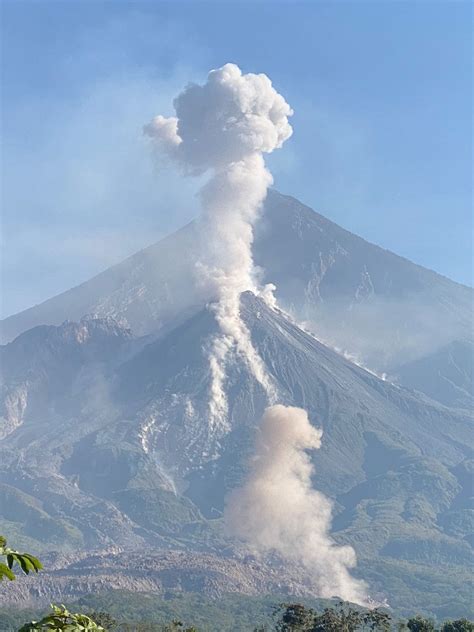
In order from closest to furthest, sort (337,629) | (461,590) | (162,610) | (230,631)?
(337,629), (230,631), (162,610), (461,590)

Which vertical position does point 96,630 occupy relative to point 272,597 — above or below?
below

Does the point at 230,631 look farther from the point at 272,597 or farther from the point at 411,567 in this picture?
the point at 411,567

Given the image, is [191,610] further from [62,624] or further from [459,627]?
[62,624]

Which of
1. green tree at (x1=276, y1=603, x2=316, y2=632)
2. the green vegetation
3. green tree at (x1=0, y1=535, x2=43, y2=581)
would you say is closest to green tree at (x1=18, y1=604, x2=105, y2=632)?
green tree at (x1=0, y1=535, x2=43, y2=581)

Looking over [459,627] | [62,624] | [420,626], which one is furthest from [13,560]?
[459,627]

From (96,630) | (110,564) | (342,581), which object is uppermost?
(342,581)

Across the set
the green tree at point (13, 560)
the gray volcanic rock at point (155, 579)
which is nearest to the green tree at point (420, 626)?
the green tree at point (13, 560)

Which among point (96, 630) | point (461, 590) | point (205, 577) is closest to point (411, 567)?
point (461, 590)

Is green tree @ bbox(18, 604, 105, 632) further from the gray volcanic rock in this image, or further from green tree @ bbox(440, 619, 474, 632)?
the gray volcanic rock
